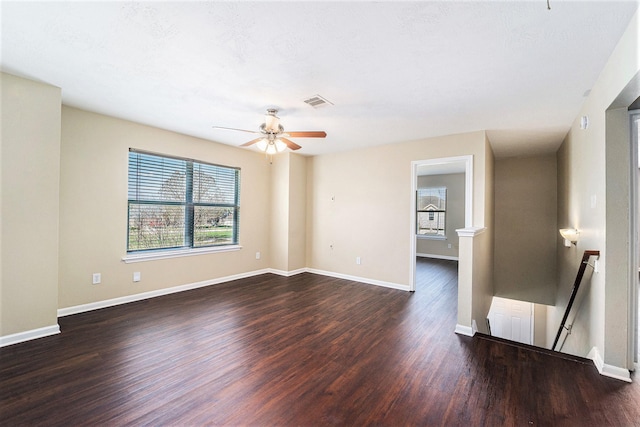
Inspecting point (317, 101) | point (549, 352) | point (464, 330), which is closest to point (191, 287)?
point (317, 101)

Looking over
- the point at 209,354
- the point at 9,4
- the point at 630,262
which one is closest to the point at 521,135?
the point at 630,262

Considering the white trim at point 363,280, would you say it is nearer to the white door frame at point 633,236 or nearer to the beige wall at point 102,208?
the beige wall at point 102,208

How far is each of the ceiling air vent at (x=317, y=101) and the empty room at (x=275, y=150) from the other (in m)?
0.03

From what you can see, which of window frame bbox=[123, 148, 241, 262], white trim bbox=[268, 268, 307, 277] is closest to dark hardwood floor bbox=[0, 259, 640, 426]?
window frame bbox=[123, 148, 241, 262]

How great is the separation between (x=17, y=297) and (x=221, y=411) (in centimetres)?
248

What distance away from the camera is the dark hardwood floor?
173cm

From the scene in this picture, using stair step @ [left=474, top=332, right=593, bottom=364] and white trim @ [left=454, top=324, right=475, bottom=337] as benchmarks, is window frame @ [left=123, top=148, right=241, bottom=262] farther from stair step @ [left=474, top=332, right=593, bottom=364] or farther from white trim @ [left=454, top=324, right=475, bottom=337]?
stair step @ [left=474, top=332, right=593, bottom=364]

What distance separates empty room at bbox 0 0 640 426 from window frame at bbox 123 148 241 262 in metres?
0.04

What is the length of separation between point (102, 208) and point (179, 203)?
1.00m

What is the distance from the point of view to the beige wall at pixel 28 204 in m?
2.55

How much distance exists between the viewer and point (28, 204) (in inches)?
104

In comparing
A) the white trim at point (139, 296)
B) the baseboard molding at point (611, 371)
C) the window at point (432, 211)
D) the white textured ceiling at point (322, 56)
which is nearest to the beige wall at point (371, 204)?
the white textured ceiling at point (322, 56)

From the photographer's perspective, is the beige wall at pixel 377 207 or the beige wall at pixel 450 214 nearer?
the beige wall at pixel 377 207

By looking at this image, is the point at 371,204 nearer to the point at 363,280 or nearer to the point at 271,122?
the point at 363,280
